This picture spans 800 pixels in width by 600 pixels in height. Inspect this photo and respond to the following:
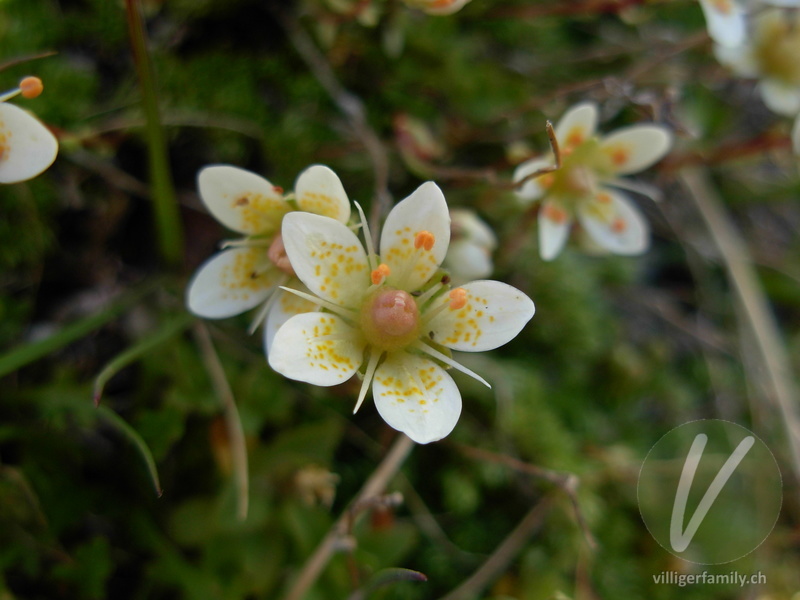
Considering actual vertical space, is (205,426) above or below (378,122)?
below

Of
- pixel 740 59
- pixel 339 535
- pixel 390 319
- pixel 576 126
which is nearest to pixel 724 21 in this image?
A: pixel 740 59

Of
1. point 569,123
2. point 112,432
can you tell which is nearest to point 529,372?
point 569,123

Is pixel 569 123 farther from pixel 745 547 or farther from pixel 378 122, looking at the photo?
pixel 745 547

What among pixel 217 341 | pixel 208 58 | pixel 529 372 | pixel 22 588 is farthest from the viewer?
pixel 529 372

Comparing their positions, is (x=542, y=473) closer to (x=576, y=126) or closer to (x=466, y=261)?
(x=466, y=261)

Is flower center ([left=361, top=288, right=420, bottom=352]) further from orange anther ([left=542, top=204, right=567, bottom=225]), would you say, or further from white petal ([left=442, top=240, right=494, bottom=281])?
orange anther ([left=542, top=204, right=567, bottom=225])

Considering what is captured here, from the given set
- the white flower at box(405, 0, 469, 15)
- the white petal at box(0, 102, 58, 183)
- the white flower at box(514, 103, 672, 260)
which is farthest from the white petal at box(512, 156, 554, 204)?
the white petal at box(0, 102, 58, 183)
